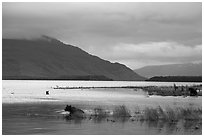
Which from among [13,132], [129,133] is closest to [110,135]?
[129,133]

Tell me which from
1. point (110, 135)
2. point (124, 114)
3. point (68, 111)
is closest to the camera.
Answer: point (110, 135)

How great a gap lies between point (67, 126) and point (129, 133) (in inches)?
199

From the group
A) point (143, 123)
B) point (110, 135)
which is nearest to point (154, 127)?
point (143, 123)

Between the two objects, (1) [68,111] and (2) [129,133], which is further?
(1) [68,111]

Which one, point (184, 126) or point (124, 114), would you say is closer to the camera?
point (184, 126)

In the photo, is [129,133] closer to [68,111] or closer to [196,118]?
[196,118]

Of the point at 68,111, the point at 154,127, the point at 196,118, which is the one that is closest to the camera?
the point at 154,127

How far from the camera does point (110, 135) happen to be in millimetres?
23984

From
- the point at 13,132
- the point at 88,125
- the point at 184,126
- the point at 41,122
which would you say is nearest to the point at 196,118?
the point at 184,126

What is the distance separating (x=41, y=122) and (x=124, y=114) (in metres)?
6.76

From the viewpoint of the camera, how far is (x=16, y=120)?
103ft

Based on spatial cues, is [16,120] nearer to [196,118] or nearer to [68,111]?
[68,111]

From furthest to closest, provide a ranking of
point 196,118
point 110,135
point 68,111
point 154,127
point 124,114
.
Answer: point 68,111
point 124,114
point 196,118
point 154,127
point 110,135

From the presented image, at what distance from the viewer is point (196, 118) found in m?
29.9
